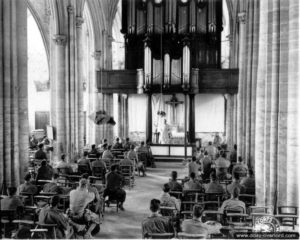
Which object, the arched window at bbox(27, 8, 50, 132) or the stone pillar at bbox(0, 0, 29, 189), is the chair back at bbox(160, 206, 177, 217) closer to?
the stone pillar at bbox(0, 0, 29, 189)

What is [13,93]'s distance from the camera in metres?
13.3

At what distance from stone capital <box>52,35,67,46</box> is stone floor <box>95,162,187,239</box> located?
7.51 metres

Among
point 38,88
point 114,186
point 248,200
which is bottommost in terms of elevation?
point 248,200

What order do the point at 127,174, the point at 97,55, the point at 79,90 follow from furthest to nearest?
the point at 97,55, the point at 79,90, the point at 127,174

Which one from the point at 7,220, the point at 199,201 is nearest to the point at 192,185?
the point at 199,201

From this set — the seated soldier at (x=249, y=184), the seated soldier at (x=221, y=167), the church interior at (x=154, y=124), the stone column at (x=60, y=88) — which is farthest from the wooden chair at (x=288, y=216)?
the stone column at (x=60, y=88)

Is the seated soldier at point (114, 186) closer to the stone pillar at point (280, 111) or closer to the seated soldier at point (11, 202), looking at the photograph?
the seated soldier at point (11, 202)

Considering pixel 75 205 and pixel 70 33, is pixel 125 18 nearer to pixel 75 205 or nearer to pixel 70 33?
pixel 70 33

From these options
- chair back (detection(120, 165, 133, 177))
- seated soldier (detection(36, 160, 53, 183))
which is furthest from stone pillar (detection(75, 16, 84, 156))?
seated soldier (detection(36, 160, 53, 183))

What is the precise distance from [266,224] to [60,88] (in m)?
14.9

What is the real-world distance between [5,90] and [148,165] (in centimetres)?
933

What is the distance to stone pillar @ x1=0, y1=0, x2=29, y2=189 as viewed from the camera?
42.1 ft

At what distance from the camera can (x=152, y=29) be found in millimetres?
26891

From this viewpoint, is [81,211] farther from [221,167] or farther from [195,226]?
[221,167]
